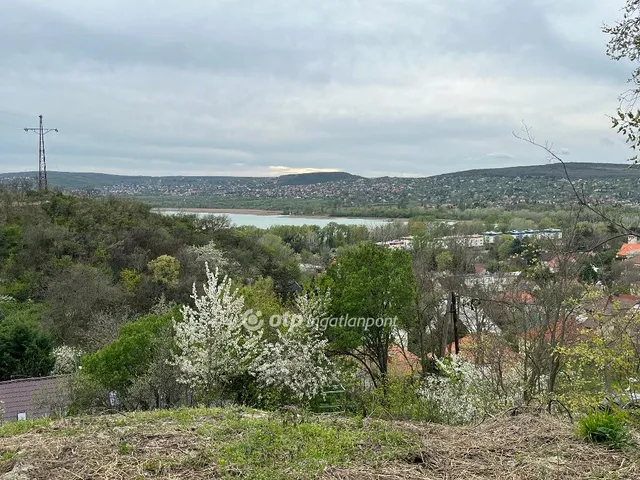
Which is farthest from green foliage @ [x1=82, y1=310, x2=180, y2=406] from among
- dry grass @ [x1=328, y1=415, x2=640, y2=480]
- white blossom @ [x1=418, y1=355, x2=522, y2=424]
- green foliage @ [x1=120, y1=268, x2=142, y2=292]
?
green foliage @ [x1=120, y1=268, x2=142, y2=292]

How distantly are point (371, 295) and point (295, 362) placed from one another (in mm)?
4383

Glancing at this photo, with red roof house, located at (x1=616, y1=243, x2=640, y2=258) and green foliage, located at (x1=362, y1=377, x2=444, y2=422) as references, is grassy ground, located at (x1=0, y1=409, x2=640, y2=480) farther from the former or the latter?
red roof house, located at (x1=616, y1=243, x2=640, y2=258)

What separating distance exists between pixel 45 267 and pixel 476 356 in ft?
82.9

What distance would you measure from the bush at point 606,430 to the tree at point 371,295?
10.7m

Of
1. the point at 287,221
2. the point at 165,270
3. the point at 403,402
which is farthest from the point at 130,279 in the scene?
the point at 287,221

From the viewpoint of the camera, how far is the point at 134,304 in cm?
2705

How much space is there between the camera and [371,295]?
1540cm

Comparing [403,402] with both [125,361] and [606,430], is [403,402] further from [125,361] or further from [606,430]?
[125,361]

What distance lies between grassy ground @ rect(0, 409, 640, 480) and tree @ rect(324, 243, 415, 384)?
1038 cm

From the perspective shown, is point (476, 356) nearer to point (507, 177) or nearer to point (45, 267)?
point (45, 267)

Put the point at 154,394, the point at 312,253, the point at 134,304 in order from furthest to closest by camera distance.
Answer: the point at 312,253 < the point at 134,304 < the point at 154,394

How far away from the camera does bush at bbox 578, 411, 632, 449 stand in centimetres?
387

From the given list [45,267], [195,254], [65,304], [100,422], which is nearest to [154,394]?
[100,422]

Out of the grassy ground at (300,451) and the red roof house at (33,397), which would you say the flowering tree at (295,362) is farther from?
the grassy ground at (300,451)
